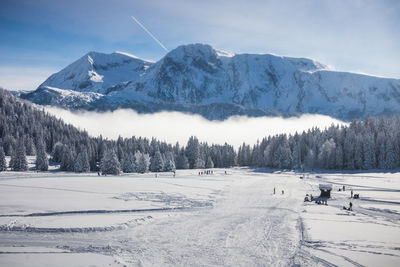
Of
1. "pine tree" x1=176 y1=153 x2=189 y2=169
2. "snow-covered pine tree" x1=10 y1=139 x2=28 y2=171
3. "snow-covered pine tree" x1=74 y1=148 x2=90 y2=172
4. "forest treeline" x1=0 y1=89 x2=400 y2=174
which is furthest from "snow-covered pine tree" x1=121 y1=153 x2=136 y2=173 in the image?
"snow-covered pine tree" x1=10 y1=139 x2=28 y2=171

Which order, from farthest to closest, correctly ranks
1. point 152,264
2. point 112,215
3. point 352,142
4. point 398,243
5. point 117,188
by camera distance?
point 352,142, point 117,188, point 112,215, point 398,243, point 152,264

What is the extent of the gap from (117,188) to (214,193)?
16313 millimetres

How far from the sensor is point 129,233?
76.0 ft

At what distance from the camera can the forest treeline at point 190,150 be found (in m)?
97.4

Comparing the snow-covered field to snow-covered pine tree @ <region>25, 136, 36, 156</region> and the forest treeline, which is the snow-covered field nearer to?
the forest treeline

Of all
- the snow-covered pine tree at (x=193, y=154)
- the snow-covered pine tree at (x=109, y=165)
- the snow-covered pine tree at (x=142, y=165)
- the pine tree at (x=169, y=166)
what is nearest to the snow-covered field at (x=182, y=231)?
the snow-covered pine tree at (x=109, y=165)

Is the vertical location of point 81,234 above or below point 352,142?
below

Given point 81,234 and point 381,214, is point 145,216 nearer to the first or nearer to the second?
point 81,234

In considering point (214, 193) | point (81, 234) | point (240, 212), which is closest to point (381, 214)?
point (240, 212)

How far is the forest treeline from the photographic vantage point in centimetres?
9744

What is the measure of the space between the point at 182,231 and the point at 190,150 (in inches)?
4106

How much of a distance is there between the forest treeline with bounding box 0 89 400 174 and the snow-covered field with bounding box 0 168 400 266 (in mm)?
58284

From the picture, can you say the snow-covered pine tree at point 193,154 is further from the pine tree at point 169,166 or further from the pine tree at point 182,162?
the pine tree at point 169,166

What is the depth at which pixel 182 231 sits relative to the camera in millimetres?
24125
